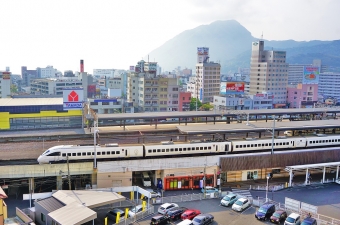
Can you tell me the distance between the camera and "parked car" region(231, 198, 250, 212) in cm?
2034

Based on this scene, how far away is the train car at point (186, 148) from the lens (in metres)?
25.4

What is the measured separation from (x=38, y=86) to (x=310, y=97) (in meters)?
67.5

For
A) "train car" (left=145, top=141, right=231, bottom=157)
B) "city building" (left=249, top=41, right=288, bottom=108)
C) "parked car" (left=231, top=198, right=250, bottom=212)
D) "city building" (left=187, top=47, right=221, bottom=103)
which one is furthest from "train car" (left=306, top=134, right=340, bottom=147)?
"city building" (left=187, top=47, right=221, bottom=103)

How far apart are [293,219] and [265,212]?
4.99 feet

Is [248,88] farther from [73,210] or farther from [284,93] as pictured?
[73,210]

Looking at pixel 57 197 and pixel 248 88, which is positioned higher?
pixel 248 88

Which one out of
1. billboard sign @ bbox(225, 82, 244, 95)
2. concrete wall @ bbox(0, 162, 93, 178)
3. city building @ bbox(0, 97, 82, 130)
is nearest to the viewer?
concrete wall @ bbox(0, 162, 93, 178)

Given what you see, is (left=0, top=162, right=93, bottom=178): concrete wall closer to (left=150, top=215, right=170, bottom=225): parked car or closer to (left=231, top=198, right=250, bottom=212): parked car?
(left=150, top=215, right=170, bottom=225): parked car

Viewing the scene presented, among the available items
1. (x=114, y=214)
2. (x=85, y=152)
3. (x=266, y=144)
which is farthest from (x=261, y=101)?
(x=114, y=214)

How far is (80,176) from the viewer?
79.7ft

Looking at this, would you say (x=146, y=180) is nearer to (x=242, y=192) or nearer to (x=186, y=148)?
(x=186, y=148)

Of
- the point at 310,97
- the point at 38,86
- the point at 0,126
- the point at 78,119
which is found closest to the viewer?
the point at 0,126

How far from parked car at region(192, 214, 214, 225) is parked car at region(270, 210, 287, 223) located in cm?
326

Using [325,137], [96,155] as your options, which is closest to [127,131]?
[96,155]
